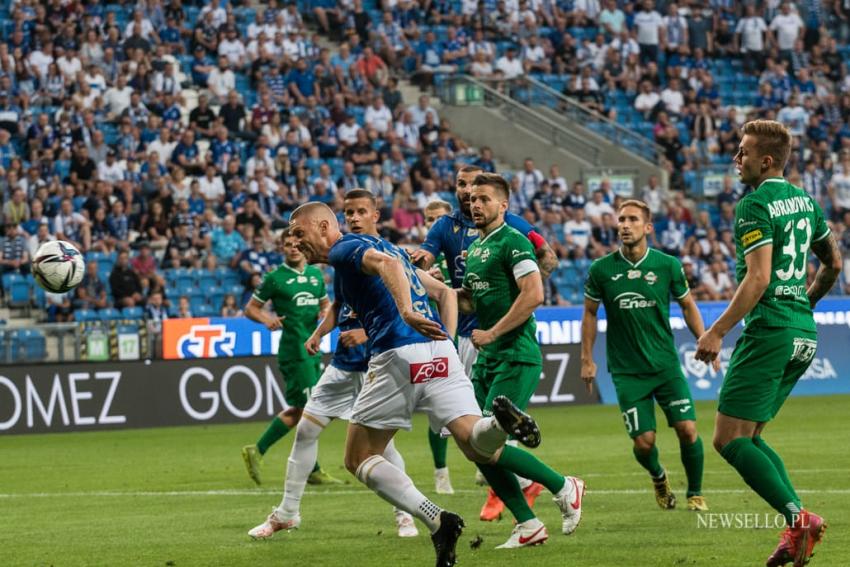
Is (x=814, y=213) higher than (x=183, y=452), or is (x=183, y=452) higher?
(x=814, y=213)

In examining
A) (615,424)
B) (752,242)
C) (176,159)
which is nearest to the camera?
(752,242)

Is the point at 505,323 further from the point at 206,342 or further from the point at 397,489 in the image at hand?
the point at 206,342

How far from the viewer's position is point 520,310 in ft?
32.8

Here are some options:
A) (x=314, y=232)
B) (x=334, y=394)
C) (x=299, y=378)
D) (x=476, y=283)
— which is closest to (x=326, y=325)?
(x=334, y=394)

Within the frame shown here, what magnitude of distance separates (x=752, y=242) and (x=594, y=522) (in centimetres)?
336

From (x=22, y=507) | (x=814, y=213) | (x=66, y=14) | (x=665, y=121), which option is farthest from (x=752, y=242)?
(x=665, y=121)

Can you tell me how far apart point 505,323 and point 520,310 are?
0.14 meters

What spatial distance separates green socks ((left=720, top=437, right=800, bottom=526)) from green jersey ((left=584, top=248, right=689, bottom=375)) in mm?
3591

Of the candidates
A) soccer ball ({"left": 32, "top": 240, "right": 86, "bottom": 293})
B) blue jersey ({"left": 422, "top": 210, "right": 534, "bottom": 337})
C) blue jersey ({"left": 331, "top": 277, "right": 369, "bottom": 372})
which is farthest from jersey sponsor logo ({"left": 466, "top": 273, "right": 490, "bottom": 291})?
soccer ball ({"left": 32, "top": 240, "right": 86, "bottom": 293})

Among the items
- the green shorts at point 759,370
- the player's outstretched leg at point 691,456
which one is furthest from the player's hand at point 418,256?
the green shorts at point 759,370

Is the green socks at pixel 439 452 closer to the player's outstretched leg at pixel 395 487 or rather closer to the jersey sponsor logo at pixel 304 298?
the jersey sponsor logo at pixel 304 298

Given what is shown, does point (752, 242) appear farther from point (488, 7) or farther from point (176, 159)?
point (488, 7)

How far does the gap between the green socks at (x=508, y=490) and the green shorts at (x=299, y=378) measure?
5.68 m

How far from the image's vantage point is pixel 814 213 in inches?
339
